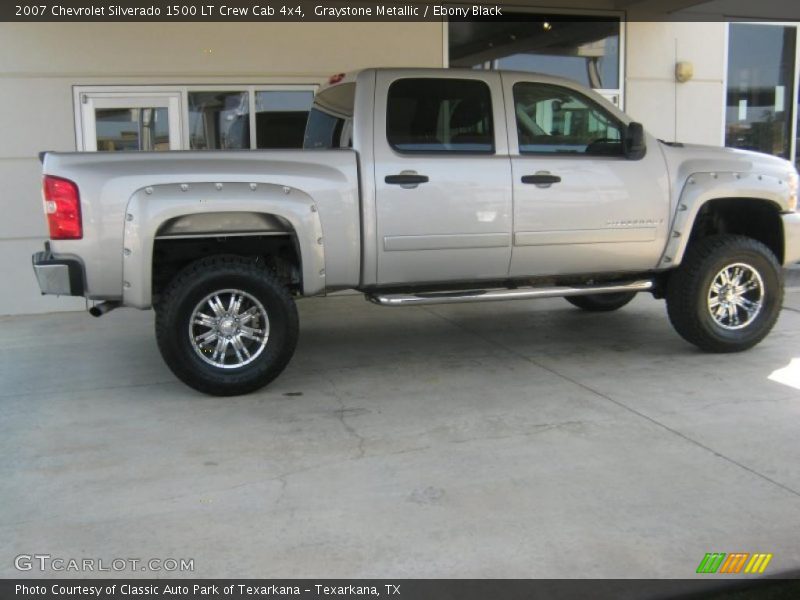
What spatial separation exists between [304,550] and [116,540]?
84 cm

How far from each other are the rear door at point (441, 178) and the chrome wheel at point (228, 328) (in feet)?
3.10

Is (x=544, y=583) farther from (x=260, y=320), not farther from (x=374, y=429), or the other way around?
(x=260, y=320)

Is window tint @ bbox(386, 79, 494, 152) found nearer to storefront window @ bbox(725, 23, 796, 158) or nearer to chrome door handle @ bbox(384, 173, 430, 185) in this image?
chrome door handle @ bbox(384, 173, 430, 185)

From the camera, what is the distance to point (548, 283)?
6.12 m

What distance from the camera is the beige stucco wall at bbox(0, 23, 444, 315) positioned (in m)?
8.20

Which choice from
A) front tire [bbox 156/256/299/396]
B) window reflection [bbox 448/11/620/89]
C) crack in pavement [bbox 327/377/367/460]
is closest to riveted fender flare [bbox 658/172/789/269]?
crack in pavement [bbox 327/377/367/460]

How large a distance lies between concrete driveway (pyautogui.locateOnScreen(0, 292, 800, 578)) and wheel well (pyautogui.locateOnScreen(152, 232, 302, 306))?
809 millimetres

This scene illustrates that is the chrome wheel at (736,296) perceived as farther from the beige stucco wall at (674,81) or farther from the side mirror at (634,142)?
the beige stucco wall at (674,81)

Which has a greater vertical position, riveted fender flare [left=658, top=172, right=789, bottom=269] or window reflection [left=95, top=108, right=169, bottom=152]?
window reflection [left=95, top=108, right=169, bottom=152]

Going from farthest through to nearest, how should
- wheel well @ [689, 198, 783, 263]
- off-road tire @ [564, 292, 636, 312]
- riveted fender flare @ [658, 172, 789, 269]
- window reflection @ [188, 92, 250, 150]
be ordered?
window reflection @ [188, 92, 250, 150]
off-road tire @ [564, 292, 636, 312]
wheel well @ [689, 198, 783, 263]
riveted fender flare @ [658, 172, 789, 269]

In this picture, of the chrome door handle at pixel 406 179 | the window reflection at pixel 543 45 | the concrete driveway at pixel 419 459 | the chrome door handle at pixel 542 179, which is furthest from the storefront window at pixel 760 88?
the chrome door handle at pixel 406 179

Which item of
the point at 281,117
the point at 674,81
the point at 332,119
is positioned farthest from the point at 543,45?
the point at 332,119

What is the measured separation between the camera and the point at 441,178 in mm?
5434

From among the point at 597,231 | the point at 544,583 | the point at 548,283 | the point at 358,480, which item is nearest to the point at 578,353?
the point at 548,283
